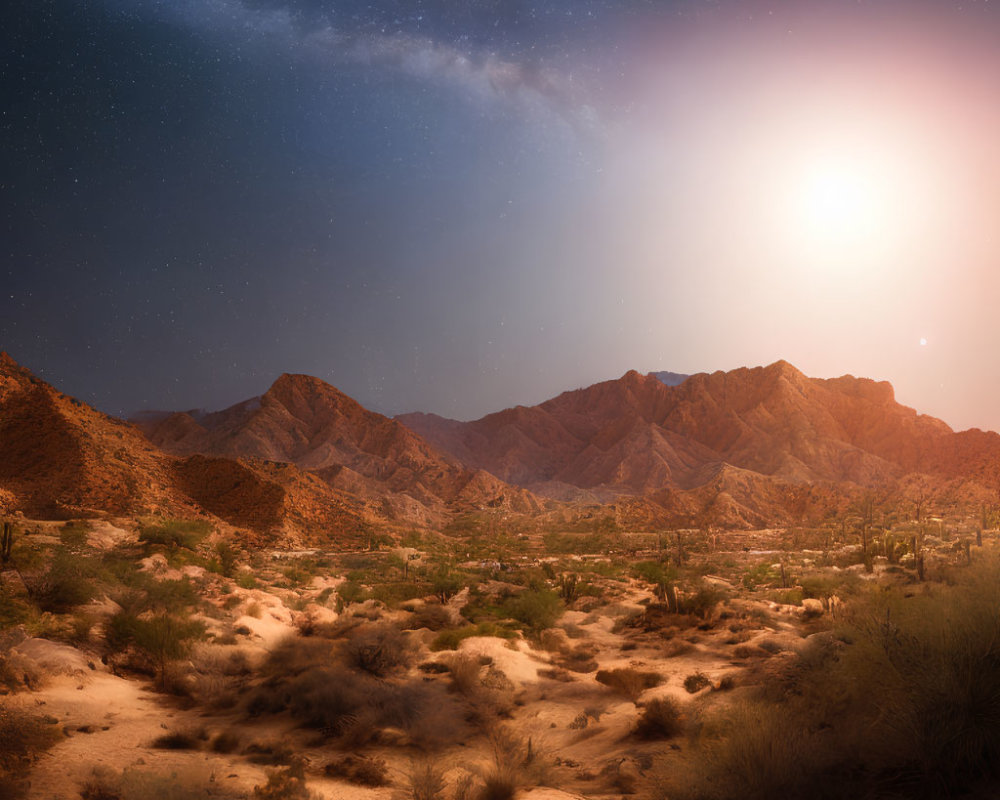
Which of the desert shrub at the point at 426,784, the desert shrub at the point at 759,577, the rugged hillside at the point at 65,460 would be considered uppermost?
the rugged hillside at the point at 65,460

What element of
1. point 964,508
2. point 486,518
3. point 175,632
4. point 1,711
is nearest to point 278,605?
point 175,632

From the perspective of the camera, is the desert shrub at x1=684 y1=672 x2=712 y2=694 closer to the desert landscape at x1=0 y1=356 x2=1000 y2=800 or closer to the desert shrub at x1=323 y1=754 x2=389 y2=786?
the desert landscape at x1=0 y1=356 x2=1000 y2=800

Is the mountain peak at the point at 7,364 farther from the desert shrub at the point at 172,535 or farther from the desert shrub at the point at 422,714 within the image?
the desert shrub at the point at 422,714

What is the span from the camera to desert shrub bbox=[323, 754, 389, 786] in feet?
28.0

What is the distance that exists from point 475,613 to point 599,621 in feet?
15.7

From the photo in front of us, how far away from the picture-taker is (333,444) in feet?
367

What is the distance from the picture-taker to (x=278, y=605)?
21.0 metres

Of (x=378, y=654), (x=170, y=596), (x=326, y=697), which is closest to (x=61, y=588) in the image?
(x=170, y=596)

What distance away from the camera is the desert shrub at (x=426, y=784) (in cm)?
760

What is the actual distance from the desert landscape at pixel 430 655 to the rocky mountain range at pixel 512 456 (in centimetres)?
51

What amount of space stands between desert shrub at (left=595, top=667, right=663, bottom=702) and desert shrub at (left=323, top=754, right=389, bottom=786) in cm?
592

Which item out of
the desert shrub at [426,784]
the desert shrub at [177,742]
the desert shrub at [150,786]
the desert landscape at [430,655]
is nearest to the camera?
the desert shrub at [150,786]

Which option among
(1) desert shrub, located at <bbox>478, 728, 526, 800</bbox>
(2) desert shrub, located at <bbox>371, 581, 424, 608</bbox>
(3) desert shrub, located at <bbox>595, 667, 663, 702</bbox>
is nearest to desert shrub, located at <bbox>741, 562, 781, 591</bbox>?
(2) desert shrub, located at <bbox>371, 581, 424, 608</bbox>

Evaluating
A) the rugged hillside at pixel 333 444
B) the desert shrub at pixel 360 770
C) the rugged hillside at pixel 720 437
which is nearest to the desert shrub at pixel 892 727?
the desert shrub at pixel 360 770
